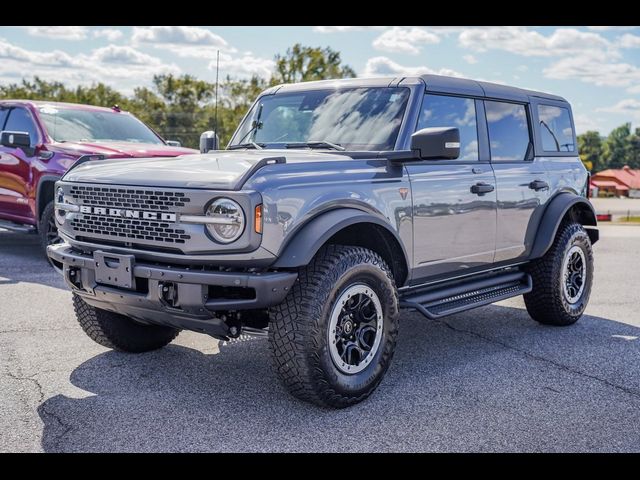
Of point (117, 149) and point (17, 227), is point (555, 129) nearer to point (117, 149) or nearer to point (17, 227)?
point (117, 149)

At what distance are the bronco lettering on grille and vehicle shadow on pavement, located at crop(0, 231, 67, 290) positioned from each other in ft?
11.3

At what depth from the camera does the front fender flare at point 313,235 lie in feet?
12.9

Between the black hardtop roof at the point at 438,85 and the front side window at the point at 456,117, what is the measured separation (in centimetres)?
7

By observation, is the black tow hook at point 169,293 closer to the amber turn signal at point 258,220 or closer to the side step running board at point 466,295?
the amber turn signal at point 258,220

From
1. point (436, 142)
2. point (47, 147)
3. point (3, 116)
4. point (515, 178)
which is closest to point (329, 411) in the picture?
point (436, 142)

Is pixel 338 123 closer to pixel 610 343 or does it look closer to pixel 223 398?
pixel 223 398

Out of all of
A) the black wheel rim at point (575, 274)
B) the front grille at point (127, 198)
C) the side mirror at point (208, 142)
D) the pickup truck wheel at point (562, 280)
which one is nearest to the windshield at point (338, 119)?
the side mirror at point (208, 142)

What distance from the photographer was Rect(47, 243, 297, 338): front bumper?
3.81 metres

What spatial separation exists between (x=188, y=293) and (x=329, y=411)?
1.07 m

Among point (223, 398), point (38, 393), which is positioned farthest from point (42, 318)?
point (223, 398)

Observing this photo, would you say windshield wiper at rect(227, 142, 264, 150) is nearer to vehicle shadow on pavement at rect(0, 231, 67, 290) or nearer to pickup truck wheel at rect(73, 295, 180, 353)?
pickup truck wheel at rect(73, 295, 180, 353)

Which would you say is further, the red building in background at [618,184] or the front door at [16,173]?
the red building in background at [618,184]

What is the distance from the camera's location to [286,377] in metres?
4.07

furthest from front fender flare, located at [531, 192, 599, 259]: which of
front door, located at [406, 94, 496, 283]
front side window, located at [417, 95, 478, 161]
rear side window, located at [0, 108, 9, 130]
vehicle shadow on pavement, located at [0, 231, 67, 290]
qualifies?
rear side window, located at [0, 108, 9, 130]
